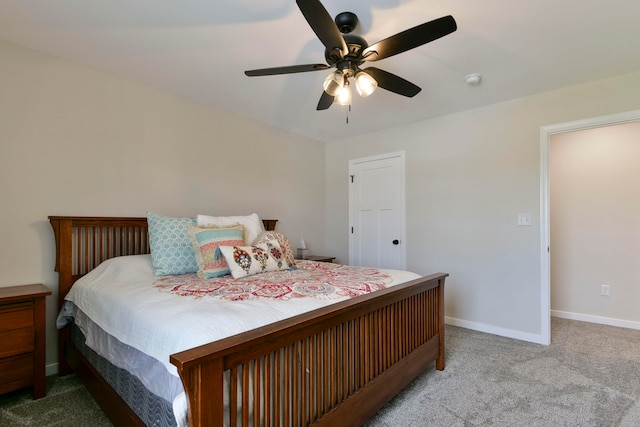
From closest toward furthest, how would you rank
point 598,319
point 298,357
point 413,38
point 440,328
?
point 298,357
point 413,38
point 440,328
point 598,319

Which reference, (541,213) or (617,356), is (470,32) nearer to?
(541,213)

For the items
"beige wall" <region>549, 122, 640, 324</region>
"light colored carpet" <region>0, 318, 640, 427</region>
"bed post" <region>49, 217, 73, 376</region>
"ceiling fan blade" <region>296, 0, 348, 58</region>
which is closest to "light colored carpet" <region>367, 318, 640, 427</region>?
"light colored carpet" <region>0, 318, 640, 427</region>

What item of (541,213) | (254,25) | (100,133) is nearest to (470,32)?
(254,25)

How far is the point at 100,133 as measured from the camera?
101 inches

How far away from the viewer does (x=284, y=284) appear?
74.4 inches

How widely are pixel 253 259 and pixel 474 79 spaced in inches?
90.0

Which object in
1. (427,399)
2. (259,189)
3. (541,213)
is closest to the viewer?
(427,399)

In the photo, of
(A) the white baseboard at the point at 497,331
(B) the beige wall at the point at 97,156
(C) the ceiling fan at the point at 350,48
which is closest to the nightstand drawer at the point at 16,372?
(B) the beige wall at the point at 97,156

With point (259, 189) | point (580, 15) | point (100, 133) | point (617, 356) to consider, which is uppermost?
point (580, 15)

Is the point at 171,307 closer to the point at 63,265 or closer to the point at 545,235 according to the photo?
the point at 63,265

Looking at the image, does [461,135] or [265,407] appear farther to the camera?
[461,135]

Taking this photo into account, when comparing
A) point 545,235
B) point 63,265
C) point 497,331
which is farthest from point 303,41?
point 497,331

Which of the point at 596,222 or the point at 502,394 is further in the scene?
the point at 596,222

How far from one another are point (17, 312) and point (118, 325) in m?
0.95
